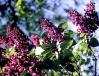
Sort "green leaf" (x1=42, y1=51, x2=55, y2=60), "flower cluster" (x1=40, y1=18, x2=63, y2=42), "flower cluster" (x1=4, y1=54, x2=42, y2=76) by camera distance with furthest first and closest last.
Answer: "flower cluster" (x1=40, y1=18, x2=63, y2=42) → "green leaf" (x1=42, y1=51, x2=55, y2=60) → "flower cluster" (x1=4, y1=54, x2=42, y2=76)

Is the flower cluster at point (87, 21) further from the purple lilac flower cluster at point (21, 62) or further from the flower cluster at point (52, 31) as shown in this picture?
the purple lilac flower cluster at point (21, 62)

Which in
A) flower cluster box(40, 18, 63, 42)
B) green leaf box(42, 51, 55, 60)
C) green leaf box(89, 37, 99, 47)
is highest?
flower cluster box(40, 18, 63, 42)

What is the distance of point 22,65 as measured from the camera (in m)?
2.94

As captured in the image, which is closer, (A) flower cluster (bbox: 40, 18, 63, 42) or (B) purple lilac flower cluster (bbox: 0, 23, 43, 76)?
(B) purple lilac flower cluster (bbox: 0, 23, 43, 76)

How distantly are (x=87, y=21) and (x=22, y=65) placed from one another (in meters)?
0.69

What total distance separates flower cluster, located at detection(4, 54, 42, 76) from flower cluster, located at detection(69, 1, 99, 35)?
0.53 meters

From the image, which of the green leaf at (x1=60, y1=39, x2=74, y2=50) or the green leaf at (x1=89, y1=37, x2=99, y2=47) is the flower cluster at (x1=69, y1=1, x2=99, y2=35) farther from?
the green leaf at (x1=60, y1=39, x2=74, y2=50)

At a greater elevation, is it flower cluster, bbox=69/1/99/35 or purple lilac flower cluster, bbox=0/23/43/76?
flower cluster, bbox=69/1/99/35

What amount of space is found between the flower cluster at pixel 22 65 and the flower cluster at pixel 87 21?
0.53 metres

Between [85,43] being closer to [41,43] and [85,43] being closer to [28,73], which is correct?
[41,43]

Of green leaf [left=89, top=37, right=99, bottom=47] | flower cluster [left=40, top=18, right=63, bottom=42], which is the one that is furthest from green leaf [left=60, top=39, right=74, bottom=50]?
green leaf [left=89, top=37, right=99, bottom=47]

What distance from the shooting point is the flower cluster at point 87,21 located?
10.7 feet

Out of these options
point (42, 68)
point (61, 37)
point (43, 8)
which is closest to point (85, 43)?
point (61, 37)

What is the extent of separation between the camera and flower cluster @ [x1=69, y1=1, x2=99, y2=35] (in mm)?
3264
